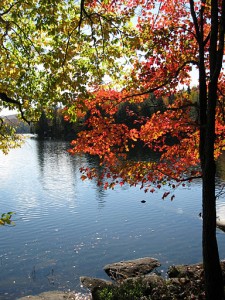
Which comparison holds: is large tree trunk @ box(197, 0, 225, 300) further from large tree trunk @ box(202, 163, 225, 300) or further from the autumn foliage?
the autumn foliage

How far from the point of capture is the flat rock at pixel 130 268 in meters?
19.0

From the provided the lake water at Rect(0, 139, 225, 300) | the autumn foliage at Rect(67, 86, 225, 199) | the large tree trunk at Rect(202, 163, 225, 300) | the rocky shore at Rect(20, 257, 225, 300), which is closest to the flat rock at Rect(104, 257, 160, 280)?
the rocky shore at Rect(20, 257, 225, 300)

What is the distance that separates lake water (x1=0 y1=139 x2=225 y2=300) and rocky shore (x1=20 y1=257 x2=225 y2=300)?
2.79 ft

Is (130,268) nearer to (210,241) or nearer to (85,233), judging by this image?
(85,233)

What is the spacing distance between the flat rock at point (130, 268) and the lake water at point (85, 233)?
54cm

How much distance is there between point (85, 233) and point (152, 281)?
47.3 feet

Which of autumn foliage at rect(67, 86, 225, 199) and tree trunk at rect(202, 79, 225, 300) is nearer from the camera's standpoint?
tree trunk at rect(202, 79, 225, 300)

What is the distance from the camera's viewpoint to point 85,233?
28078mm

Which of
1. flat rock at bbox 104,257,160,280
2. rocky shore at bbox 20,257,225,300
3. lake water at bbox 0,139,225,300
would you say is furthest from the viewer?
lake water at bbox 0,139,225,300

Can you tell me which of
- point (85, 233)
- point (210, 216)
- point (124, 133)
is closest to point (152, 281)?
point (210, 216)

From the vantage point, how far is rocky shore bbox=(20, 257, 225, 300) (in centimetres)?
1162

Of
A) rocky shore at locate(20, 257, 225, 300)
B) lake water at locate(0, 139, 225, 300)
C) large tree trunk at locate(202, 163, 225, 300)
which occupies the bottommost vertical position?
lake water at locate(0, 139, 225, 300)

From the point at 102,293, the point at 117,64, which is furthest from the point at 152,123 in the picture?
the point at 102,293

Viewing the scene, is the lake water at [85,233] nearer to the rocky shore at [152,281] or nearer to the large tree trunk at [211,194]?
the rocky shore at [152,281]
